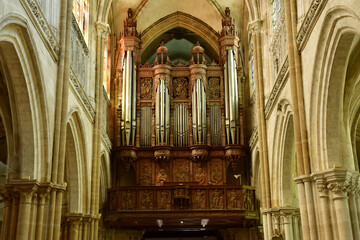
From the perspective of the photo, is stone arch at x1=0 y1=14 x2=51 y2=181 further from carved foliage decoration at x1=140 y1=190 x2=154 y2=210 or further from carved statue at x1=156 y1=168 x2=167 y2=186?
carved statue at x1=156 y1=168 x2=167 y2=186

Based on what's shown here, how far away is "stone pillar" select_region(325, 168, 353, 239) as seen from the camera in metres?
11.3

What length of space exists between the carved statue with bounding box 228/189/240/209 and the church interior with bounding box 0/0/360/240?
0.04m

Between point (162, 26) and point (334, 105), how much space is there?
54.6 ft

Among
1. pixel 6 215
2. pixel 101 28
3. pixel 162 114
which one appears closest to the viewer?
pixel 6 215

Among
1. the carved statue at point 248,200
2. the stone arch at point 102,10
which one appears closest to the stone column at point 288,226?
the carved statue at point 248,200

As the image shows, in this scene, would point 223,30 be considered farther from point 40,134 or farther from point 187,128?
point 40,134

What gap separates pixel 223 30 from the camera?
25.2m

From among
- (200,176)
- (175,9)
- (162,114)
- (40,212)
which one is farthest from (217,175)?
(40,212)

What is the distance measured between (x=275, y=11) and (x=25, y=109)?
9.81m

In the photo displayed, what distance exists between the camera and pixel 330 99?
12.0m

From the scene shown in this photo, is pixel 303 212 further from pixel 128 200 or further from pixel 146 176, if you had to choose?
pixel 146 176

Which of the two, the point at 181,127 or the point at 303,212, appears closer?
the point at 303,212

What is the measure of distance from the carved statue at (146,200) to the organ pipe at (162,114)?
10.2ft

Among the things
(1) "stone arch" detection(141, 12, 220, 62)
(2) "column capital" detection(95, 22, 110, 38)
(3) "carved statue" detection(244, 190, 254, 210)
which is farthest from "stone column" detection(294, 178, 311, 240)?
(1) "stone arch" detection(141, 12, 220, 62)
